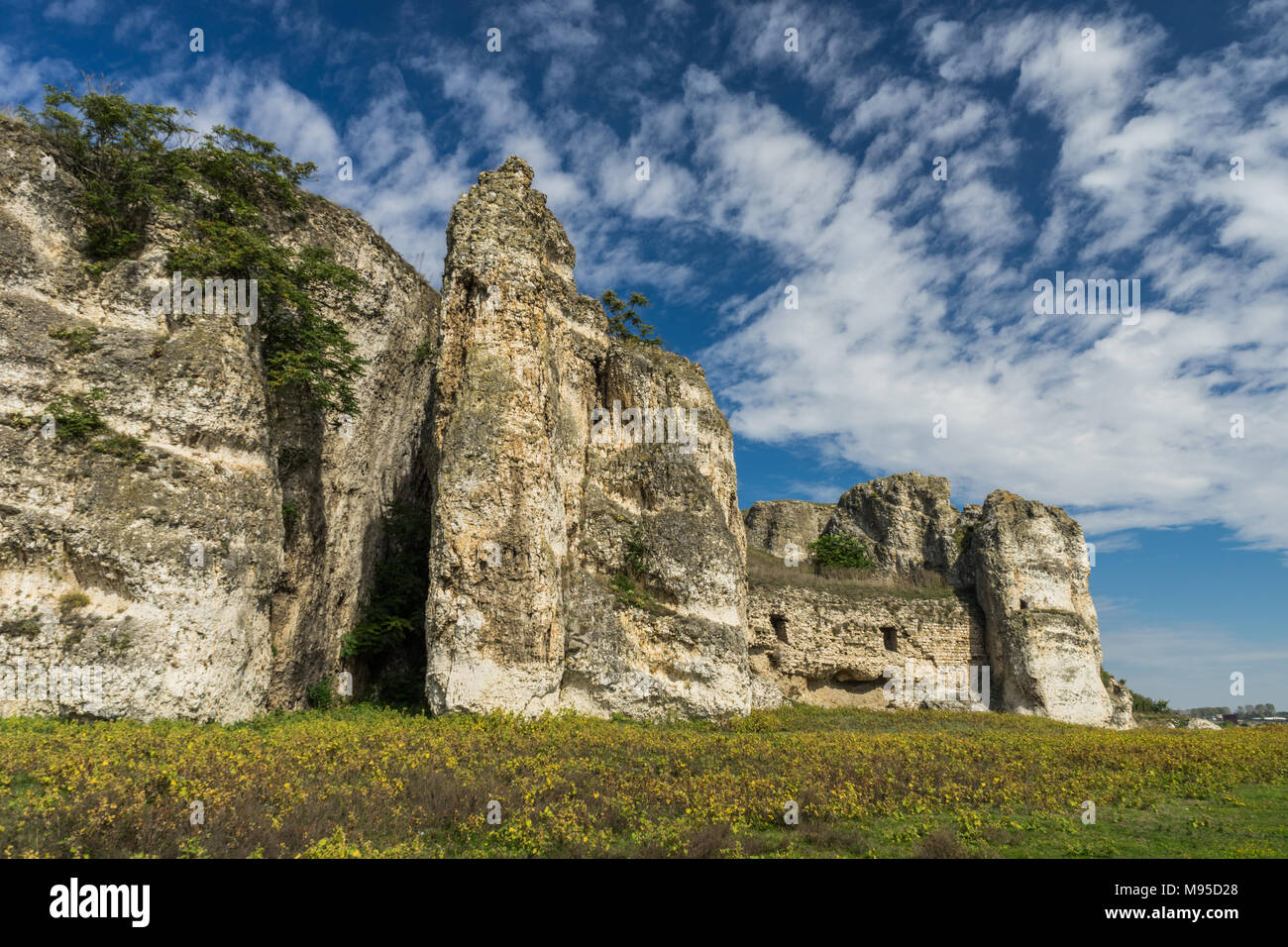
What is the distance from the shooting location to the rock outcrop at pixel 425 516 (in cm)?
1249

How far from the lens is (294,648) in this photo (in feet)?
55.3

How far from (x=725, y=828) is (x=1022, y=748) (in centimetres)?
Answer: 992

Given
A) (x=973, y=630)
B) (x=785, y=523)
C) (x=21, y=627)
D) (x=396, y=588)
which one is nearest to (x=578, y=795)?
(x=21, y=627)

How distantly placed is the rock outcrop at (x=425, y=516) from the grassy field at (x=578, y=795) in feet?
6.45

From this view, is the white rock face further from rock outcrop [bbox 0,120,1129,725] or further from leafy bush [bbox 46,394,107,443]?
leafy bush [bbox 46,394,107,443]

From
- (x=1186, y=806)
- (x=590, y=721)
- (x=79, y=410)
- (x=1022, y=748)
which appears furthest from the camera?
(x=590, y=721)

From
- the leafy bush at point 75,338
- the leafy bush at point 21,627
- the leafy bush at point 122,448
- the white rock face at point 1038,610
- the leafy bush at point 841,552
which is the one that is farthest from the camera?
the leafy bush at point 841,552

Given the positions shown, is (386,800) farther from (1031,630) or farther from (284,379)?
(1031,630)

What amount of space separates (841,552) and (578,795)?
34137mm

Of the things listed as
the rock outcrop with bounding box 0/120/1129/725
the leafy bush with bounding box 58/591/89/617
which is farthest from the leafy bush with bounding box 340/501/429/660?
the leafy bush with bounding box 58/591/89/617

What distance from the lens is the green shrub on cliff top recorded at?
49.7 feet

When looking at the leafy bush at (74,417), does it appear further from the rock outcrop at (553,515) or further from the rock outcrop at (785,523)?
the rock outcrop at (785,523)

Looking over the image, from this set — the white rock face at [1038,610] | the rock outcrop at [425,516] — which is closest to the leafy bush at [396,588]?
the rock outcrop at [425,516]
